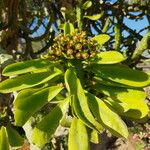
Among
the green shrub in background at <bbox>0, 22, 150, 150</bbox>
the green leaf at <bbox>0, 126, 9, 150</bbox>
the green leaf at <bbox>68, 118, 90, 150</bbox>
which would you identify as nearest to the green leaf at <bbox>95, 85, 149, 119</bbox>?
the green shrub in background at <bbox>0, 22, 150, 150</bbox>

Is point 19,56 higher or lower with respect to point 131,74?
lower

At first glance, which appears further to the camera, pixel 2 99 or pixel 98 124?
pixel 2 99

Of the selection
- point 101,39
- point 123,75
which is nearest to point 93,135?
point 123,75

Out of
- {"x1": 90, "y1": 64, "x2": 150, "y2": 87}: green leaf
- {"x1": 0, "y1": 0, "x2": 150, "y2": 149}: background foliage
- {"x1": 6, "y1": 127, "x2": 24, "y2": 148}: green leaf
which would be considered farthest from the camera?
{"x1": 0, "y1": 0, "x2": 150, "y2": 149}: background foliage

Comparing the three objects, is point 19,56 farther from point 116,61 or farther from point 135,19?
point 116,61

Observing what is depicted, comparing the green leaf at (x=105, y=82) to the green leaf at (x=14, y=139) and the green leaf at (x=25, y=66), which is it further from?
the green leaf at (x=14, y=139)

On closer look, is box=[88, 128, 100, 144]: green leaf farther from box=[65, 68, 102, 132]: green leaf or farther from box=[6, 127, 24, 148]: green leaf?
box=[6, 127, 24, 148]: green leaf

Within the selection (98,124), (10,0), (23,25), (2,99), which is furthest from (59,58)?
(23,25)
